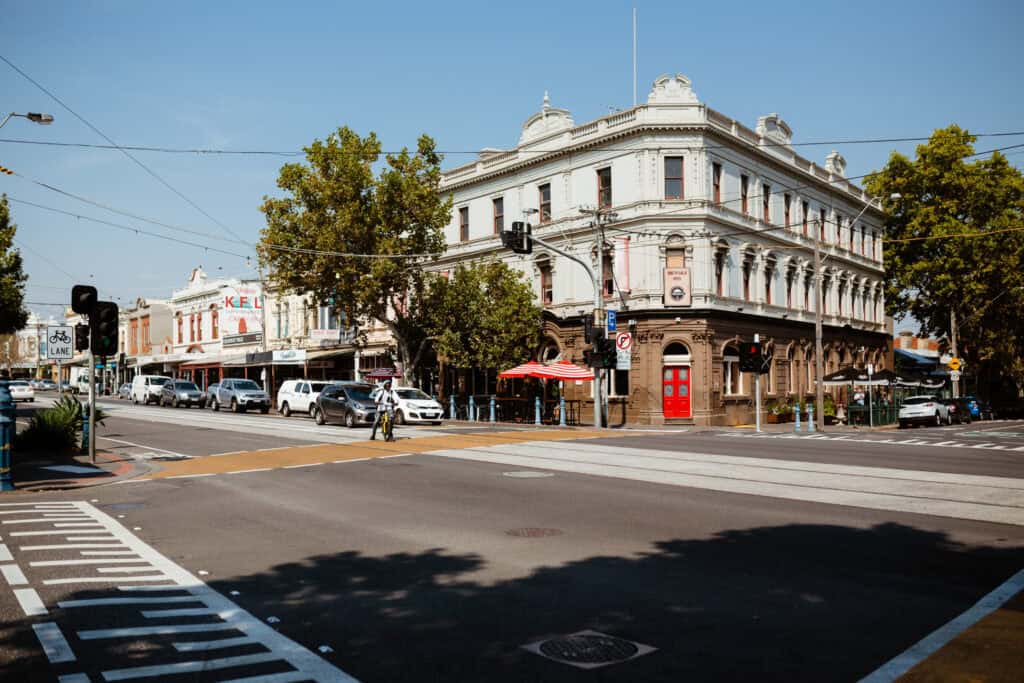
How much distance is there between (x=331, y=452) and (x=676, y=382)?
19.9 metres

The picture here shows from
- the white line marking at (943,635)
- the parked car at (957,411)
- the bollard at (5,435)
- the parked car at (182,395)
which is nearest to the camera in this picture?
the white line marking at (943,635)

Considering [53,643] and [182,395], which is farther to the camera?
[182,395]

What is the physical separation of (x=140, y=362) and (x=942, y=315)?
6665 cm

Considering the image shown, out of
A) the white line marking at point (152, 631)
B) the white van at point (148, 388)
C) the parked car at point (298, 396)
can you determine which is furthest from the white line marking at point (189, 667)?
the white van at point (148, 388)

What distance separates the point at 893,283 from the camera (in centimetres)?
5278

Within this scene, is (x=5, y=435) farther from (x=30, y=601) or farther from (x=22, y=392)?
(x=22, y=392)

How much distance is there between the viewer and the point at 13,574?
7.43m

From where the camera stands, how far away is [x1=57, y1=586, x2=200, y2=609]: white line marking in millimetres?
6492

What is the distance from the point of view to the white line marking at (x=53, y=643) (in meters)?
5.26

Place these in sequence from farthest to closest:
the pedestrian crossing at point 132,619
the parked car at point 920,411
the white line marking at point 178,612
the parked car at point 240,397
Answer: the parked car at point 240,397
the parked car at point 920,411
the white line marking at point 178,612
the pedestrian crossing at point 132,619

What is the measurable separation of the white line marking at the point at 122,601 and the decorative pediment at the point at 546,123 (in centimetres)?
3496

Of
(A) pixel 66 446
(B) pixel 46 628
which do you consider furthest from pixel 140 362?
(B) pixel 46 628

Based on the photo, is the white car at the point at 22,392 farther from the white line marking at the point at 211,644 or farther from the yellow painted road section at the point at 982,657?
the yellow painted road section at the point at 982,657

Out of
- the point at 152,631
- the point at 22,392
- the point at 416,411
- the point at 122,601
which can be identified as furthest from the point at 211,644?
the point at 22,392
